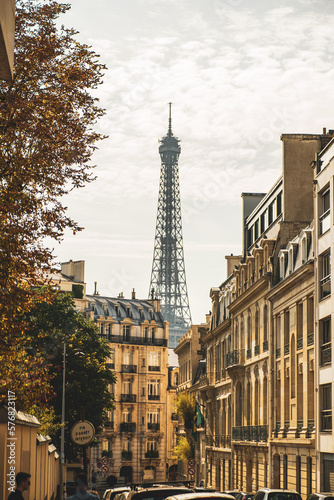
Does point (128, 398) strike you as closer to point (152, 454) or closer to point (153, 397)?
point (153, 397)

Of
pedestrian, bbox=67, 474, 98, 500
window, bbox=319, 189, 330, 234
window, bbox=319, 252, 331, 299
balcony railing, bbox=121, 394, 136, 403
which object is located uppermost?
window, bbox=319, 189, 330, 234

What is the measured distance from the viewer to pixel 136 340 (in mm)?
114875

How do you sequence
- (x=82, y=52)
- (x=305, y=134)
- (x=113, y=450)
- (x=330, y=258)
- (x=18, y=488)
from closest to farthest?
(x=18, y=488), (x=82, y=52), (x=330, y=258), (x=305, y=134), (x=113, y=450)

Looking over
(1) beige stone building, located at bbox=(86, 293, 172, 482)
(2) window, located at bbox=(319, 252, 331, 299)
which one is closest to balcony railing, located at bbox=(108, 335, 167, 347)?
(1) beige stone building, located at bbox=(86, 293, 172, 482)

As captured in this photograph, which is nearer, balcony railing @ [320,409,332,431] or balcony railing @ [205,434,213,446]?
balcony railing @ [320,409,332,431]

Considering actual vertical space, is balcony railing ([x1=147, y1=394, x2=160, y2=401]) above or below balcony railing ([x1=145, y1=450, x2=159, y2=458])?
above

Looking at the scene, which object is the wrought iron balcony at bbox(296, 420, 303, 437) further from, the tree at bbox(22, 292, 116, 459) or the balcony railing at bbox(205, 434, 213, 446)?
the balcony railing at bbox(205, 434, 213, 446)

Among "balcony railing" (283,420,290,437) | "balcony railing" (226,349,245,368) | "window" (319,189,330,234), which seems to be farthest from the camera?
"balcony railing" (226,349,245,368)

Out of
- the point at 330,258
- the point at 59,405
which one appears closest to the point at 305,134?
the point at 330,258

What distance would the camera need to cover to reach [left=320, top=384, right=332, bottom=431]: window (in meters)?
37.7

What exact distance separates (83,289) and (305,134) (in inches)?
2431

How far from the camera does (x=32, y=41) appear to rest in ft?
54.6

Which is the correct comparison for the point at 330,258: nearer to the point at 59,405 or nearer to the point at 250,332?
the point at 250,332

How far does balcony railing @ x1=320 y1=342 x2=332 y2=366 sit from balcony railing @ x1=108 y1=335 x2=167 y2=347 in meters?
75.0
